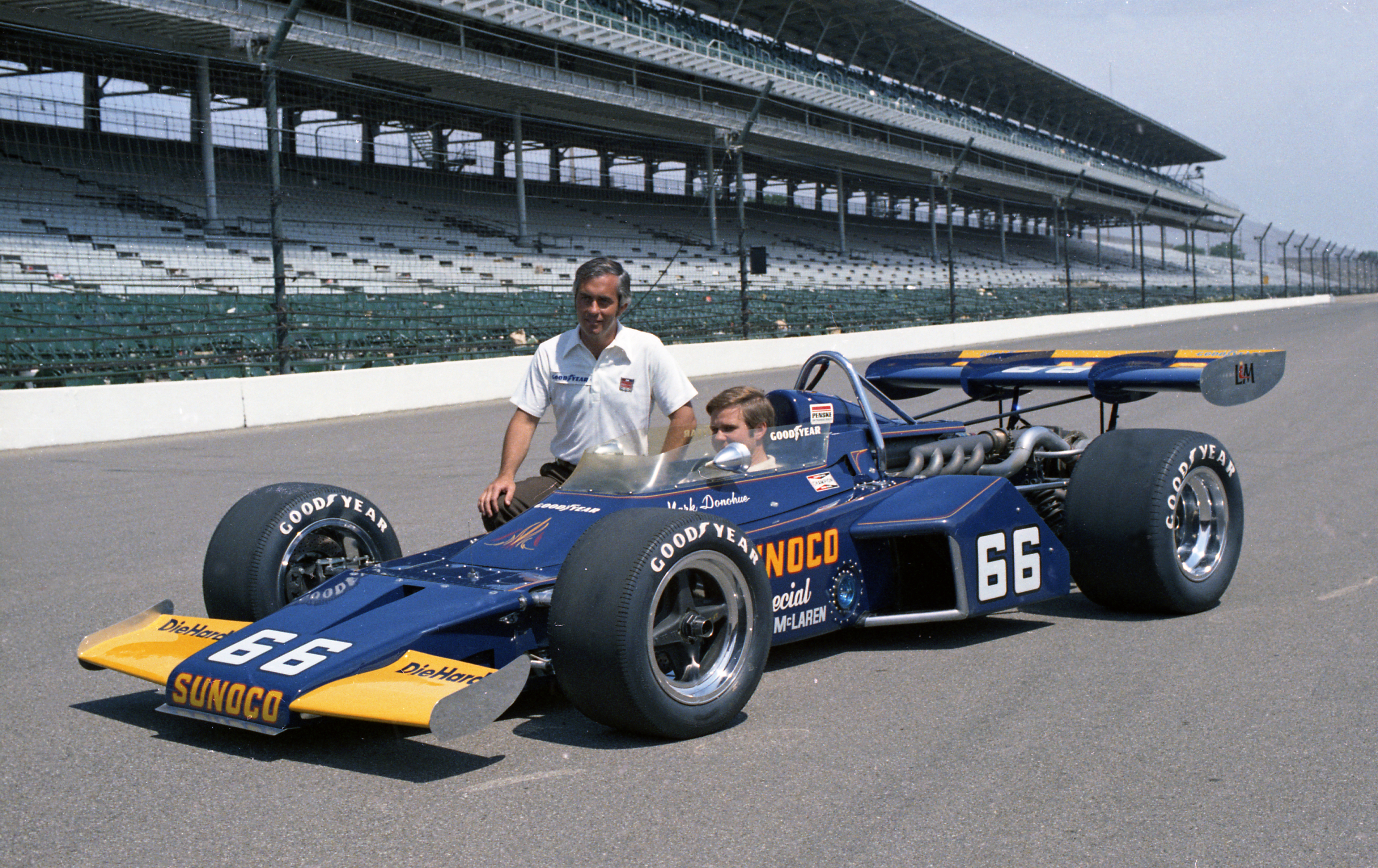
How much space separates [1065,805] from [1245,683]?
1327mm

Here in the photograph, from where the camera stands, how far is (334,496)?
4609 mm

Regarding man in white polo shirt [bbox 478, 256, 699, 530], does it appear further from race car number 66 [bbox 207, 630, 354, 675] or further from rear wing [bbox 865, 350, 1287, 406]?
rear wing [bbox 865, 350, 1287, 406]

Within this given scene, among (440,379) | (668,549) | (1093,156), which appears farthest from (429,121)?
(1093,156)

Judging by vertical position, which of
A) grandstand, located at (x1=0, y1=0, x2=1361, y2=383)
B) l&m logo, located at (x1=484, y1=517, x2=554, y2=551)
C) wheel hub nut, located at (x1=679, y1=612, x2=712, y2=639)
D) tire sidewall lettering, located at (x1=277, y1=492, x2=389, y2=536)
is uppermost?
grandstand, located at (x1=0, y1=0, x2=1361, y2=383)

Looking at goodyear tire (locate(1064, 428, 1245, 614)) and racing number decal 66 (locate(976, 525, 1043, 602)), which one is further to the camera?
goodyear tire (locate(1064, 428, 1245, 614))

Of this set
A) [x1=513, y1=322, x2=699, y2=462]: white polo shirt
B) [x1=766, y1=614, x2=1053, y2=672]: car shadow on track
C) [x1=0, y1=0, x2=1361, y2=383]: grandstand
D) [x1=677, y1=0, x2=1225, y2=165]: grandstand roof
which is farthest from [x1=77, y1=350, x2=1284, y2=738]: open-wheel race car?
[x1=677, y1=0, x2=1225, y2=165]: grandstand roof

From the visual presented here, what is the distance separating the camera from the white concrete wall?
12227 mm

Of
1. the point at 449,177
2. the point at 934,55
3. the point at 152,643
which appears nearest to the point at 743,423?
the point at 152,643

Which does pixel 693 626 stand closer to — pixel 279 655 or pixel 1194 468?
pixel 279 655

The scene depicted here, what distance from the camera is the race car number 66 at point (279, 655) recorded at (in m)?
3.44

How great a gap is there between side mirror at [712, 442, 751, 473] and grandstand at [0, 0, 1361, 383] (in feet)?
30.0

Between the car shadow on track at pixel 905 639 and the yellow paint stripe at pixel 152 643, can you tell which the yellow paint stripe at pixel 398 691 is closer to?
the yellow paint stripe at pixel 152 643

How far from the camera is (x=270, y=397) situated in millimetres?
14148

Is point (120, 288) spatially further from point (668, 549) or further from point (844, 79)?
point (844, 79)
